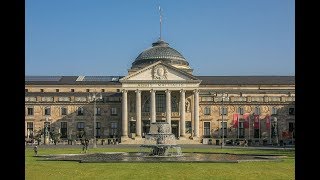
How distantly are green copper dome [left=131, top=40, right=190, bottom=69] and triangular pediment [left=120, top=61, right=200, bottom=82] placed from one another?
1434 cm

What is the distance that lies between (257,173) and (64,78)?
12081cm

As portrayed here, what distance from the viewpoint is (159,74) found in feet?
379

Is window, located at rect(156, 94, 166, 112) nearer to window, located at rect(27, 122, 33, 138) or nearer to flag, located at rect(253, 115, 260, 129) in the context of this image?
flag, located at rect(253, 115, 260, 129)

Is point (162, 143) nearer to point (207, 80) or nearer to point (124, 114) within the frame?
point (124, 114)

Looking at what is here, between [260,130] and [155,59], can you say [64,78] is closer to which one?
[155,59]

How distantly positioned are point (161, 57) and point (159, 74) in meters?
16.4

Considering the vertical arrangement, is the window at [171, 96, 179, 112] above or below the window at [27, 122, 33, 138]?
above

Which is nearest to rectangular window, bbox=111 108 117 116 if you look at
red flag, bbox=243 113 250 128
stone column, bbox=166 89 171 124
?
stone column, bbox=166 89 171 124

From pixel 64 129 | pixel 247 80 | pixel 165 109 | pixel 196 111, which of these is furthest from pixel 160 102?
pixel 247 80

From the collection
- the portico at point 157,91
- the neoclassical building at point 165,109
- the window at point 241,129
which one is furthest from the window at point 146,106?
the window at point 241,129

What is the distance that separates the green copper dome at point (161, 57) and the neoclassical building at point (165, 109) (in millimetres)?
283

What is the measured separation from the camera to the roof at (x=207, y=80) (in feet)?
447

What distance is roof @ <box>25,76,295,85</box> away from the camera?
136m

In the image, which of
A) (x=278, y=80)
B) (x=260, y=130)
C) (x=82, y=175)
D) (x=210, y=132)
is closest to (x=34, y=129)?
(x=210, y=132)
